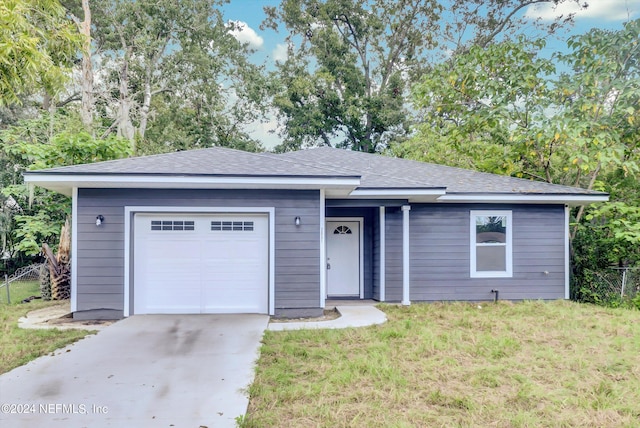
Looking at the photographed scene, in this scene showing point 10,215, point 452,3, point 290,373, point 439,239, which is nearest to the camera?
point 290,373

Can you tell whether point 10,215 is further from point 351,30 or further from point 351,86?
point 351,30

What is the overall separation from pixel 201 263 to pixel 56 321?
8.31ft

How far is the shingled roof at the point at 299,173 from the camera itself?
666cm

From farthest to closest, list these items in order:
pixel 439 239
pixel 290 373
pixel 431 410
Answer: pixel 439 239
pixel 290 373
pixel 431 410

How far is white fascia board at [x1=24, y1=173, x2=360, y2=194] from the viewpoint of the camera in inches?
259

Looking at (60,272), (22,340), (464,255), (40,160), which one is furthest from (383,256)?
(40,160)

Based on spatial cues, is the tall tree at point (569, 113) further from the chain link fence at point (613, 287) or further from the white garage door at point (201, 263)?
the white garage door at point (201, 263)

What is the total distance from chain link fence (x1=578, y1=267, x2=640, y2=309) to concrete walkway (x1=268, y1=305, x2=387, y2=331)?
5.16m

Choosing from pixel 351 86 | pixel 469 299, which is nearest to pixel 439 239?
pixel 469 299

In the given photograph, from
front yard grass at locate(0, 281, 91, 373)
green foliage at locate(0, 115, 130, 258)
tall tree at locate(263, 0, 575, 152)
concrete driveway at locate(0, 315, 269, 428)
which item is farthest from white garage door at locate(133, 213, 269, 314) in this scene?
tall tree at locate(263, 0, 575, 152)

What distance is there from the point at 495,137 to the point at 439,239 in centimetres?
593

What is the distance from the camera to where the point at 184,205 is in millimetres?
7219

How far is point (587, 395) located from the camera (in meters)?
3.87

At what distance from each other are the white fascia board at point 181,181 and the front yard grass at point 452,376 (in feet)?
7.95
